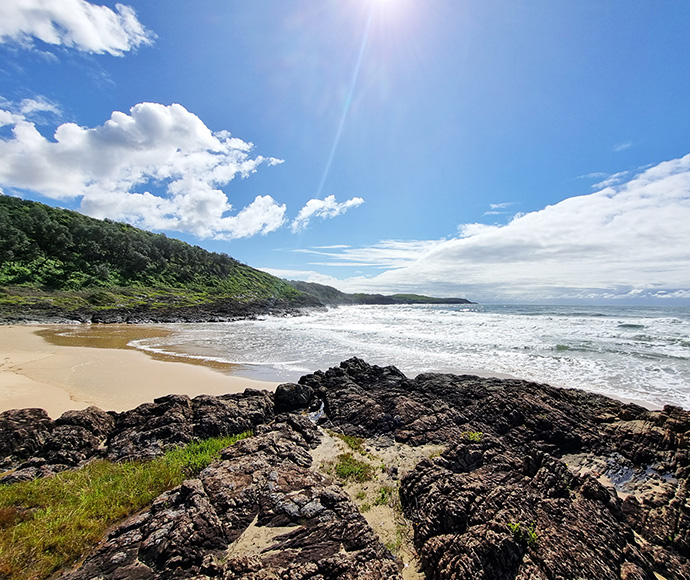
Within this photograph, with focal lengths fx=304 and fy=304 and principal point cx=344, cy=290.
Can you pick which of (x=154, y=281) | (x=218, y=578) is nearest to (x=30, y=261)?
(x=154, y=281)

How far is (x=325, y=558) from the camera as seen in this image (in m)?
3.51

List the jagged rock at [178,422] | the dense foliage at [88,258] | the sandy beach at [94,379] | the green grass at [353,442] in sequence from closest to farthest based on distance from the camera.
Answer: the jagged rock at [178,422] < the green grass at [353,442] < the sandy beach at [94,379] < the dense foliage at [88,258]

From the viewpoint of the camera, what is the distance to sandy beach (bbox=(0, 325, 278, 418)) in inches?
411

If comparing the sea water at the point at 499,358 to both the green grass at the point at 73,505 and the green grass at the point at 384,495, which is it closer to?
the green grass at the point at 73,505

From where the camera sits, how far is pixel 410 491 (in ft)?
16.5

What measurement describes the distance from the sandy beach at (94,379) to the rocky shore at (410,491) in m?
3.61

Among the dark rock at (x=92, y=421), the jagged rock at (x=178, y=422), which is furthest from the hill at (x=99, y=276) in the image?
the jagged rock at (x=178, y=422)

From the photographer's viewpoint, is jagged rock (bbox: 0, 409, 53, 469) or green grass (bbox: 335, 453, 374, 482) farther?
jagged rock (bbox: 0, 409, 53, 469)

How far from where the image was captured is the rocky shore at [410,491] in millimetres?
3475

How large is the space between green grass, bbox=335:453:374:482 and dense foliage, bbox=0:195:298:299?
67896 mm

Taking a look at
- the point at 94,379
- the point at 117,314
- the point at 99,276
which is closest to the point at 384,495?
the point at 94,379

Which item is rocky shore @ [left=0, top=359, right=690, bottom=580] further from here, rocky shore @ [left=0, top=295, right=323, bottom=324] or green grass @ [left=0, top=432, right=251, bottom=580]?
rocky shore @ [left=0, top=295, right=323, bottom=324]

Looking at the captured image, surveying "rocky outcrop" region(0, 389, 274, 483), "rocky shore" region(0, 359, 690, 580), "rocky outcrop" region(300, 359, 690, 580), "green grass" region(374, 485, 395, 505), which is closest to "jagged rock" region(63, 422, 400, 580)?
"rocky shore" region(0, 359, 690, 580)

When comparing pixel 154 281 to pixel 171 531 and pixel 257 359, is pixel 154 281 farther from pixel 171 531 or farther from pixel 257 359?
pixel 171 531
